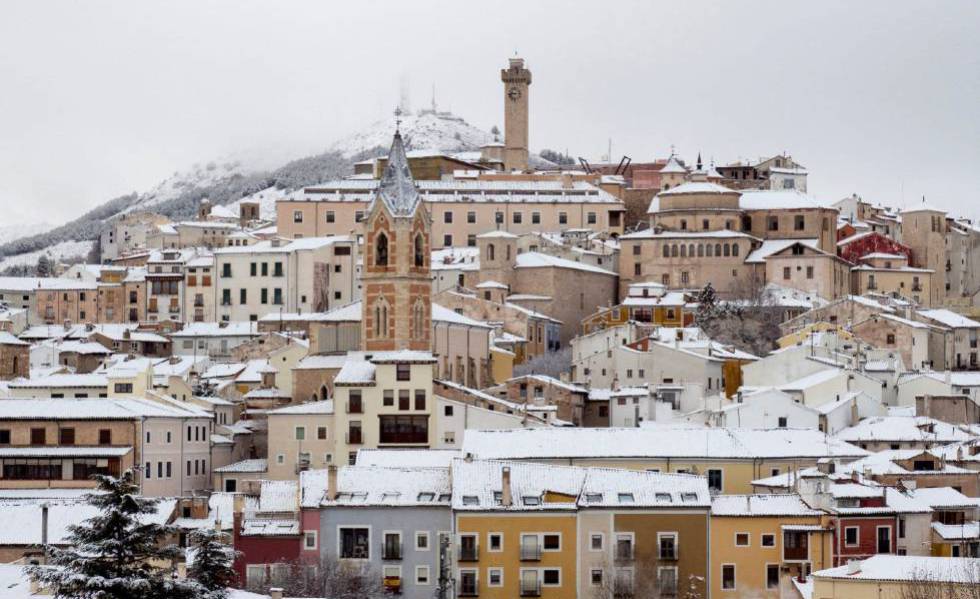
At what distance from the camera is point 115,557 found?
3706 cm

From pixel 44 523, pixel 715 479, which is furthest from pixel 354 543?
pixel 715 479

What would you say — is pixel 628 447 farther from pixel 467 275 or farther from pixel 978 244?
pixel 978 244

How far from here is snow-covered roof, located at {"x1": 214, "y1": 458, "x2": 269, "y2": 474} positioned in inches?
3041

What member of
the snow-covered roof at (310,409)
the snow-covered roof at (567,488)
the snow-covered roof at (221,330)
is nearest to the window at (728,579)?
the snow-covered roof at (567,488)

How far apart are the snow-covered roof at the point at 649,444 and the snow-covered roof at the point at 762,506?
18.5 ft

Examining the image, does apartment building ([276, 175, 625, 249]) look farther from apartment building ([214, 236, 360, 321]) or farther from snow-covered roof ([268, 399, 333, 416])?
snow-covered roof ([268, 399, 333, 416])

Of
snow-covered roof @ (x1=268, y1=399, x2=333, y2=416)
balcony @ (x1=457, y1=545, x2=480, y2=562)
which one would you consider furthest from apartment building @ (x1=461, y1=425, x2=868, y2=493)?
snow-covered roof @ (x1=268, y1=399, x2=333, y2=416)

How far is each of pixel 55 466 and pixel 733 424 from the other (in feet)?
72.8

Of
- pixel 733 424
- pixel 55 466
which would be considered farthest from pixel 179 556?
pixel 733 424

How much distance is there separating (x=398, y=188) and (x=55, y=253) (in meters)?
108

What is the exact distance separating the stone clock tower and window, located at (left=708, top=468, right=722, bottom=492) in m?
77.7

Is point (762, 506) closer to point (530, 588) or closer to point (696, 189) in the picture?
point (530, 588)

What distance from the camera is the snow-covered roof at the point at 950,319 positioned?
99250 millimetres

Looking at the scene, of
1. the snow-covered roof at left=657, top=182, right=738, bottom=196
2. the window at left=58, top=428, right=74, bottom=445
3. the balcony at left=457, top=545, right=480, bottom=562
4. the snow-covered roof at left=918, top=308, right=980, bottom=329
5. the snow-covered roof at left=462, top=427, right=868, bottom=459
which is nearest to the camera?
the balcony at left=457, top=545, right=480, bottom=562
